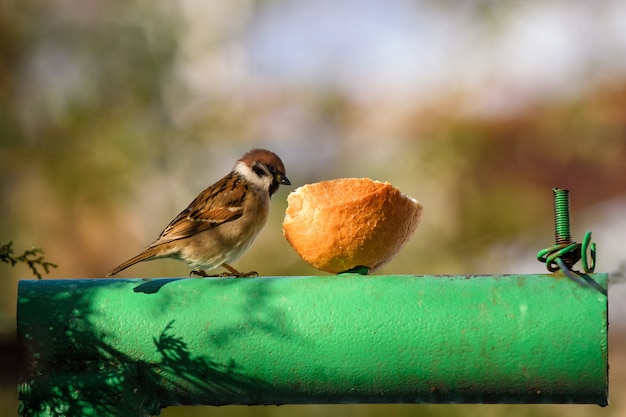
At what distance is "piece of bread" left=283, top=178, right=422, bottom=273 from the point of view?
9.09ft

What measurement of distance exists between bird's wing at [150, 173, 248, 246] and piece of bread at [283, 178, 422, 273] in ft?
2.82

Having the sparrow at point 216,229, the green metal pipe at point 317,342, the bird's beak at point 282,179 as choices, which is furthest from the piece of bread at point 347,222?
the bird's beak at point 282,179

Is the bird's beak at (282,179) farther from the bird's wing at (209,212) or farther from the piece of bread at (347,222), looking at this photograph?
the piece of bread at (347,222)

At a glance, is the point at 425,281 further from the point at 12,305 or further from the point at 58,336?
the point at 12,305

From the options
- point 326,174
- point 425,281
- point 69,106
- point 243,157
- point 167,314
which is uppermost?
point 69,106

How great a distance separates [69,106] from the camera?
793 cm

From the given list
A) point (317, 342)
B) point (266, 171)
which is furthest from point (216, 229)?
point (317, 342)

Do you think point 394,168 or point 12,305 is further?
point 394,168

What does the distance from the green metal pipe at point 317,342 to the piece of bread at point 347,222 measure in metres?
0.18

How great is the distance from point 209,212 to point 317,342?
51.8 inches

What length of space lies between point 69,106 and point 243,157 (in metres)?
4.30

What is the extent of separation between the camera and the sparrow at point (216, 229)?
3.67 m

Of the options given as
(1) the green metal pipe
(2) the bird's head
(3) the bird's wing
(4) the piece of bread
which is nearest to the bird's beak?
(2) the bird's head

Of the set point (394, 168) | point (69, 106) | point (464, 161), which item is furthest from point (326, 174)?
point (69, 106)
